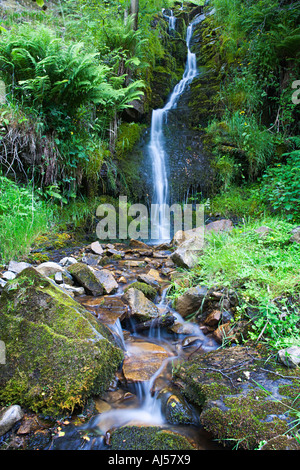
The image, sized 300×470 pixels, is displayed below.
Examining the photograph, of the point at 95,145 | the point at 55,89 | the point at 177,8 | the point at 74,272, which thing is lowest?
the point at 74,272

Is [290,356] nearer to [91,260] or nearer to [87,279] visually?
[87,279]

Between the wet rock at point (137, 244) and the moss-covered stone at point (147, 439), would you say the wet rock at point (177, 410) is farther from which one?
the wet rock at point (137, 244)

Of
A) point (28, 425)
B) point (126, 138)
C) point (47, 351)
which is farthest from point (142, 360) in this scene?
point (126, 138)

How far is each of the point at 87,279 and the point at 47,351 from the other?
1385 millimetres

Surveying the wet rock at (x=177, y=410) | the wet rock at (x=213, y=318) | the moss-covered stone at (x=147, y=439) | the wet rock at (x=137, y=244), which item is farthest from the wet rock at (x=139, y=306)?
the wet rock at (x=137, y=244)

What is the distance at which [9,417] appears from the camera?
4.56 feet

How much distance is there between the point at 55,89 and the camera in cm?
410

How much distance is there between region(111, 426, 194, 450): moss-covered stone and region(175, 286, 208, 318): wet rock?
4.19ft

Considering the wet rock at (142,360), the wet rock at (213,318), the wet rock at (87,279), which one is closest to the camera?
the wet rock at (142,360)

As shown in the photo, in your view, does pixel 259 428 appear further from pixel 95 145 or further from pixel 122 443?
pixel 95 145

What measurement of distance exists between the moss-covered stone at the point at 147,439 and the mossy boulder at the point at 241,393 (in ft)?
0.58

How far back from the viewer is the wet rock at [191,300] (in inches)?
105

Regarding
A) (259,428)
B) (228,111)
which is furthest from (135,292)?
(228,111)

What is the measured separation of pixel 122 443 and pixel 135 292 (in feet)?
4.86
